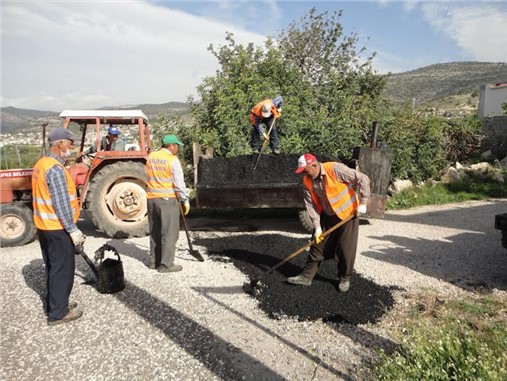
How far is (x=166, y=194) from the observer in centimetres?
479

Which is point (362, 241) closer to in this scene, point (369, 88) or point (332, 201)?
point (332, 201)

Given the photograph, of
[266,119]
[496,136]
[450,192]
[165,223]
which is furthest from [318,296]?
[496,136]

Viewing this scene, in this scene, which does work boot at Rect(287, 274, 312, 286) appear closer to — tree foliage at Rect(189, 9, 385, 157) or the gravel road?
the gravel road

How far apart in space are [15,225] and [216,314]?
13.8ft

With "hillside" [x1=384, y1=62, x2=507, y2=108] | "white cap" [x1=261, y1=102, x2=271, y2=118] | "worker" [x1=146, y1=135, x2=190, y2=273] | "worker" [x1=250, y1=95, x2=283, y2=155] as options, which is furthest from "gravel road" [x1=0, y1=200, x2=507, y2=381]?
"hillside" [x1=384, y1=62, x2=507, y2=108]

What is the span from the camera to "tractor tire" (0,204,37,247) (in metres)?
5.89

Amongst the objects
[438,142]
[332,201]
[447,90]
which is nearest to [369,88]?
[438,142]

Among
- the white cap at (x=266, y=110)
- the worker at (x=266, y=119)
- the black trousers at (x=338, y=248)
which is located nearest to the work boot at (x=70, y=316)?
the black trousers at (x=338, y=248)

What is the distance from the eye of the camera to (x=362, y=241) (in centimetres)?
616

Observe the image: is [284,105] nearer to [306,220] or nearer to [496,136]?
[306,220]

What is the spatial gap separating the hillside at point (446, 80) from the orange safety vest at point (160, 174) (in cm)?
3541

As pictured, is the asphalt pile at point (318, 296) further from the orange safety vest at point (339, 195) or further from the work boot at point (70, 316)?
the work boot at point (70, 316)

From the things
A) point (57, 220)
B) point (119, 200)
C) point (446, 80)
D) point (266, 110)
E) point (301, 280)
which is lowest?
point (301, 280)

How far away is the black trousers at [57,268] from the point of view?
346 cm
